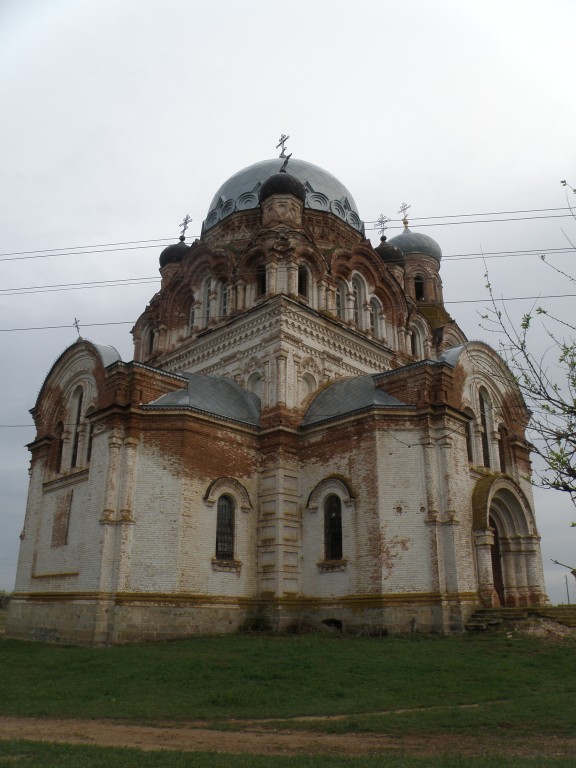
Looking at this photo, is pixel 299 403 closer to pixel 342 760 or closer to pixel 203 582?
pixel 203 582

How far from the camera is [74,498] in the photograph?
60.4ft

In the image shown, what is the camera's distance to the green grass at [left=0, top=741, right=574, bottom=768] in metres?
5.70

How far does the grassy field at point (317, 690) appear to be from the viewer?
6.82 meters

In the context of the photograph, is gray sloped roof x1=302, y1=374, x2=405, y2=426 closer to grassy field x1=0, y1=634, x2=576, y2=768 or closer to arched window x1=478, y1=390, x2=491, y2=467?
arched window x1=478, y1=390, x2=491, y2=467

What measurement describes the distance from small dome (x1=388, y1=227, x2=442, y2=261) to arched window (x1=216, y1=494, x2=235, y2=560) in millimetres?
17799

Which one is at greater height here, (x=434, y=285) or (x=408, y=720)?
(x=434, y=285)

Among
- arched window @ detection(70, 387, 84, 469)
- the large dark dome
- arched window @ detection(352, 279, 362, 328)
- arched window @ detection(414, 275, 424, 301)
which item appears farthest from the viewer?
arched window @ detection(414, 275, 424, 301)

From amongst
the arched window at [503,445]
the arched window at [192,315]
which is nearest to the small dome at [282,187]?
the arched window at [192,315]

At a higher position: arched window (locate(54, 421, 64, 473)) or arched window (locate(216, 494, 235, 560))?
arched window (locate(54, 421, 64, 473))

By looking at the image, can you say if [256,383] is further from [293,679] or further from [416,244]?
[416,244]

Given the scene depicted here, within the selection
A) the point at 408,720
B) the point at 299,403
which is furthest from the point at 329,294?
the point at 408,720

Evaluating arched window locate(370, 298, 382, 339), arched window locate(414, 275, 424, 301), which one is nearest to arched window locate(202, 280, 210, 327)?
arched window locate(370, 298, 382, 339)

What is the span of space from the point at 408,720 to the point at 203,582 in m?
9.11

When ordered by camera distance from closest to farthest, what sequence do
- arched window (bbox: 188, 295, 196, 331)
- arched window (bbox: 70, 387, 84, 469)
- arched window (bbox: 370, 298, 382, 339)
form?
arched window (bbox: 70, 387, 84, 469) < arched window (bbox: 188, 295, 196, 331) < arched window (bbox: 370, 298, 382, 339)
